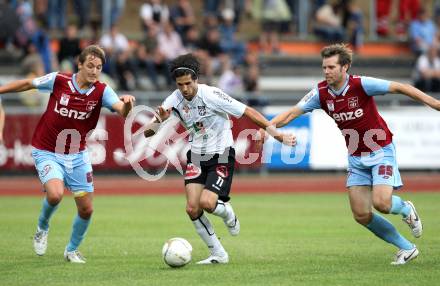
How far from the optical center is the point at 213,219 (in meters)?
16.1

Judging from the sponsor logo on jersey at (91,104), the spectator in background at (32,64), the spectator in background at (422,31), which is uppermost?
the sponsor logo on jersey at (91,104)

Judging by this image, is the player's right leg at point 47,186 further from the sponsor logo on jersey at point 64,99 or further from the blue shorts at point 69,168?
the sponsor logo on jersey at point 64,99

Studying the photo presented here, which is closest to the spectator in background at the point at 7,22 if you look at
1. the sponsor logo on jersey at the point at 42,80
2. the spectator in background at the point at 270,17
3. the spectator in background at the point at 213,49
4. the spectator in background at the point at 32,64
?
the spectator in background at the point at 32,64

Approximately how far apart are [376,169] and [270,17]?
1785 cm

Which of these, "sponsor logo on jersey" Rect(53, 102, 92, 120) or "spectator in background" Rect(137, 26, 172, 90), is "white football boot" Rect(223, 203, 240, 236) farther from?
"spectator in background" Rect(137, 26, 172, 90)

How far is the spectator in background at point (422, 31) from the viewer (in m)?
28.4

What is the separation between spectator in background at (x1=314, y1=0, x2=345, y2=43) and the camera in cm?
2762

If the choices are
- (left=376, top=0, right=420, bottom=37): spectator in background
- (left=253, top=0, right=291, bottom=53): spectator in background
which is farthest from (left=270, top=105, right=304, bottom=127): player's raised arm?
(left=376, top=0, right=420, bottom=37): spectator in background

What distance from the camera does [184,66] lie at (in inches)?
401

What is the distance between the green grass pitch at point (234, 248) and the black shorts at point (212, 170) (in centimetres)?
95

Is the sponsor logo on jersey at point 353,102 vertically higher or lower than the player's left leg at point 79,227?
higher

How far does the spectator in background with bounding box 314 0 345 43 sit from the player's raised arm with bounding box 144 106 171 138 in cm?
1775

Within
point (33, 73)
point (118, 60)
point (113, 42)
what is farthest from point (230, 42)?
point (33, 73)

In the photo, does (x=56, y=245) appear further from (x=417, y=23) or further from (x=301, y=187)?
(x=417, y=23)
